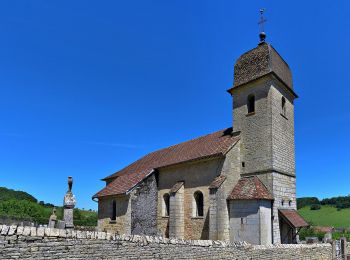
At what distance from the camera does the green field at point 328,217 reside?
58.8 metres

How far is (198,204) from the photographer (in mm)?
20969

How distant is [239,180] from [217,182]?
71.8 inches

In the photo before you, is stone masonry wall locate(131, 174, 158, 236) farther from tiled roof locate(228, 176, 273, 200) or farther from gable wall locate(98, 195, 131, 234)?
tiled roof locate(228, 176, 273, 200)

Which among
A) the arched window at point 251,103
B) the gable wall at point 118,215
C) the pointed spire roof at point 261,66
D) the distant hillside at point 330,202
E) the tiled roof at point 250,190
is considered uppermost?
the pointed spire roof at point 261,66

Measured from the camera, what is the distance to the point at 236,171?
19.8 meters

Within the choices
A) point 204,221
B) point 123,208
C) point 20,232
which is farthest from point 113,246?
point 123,208

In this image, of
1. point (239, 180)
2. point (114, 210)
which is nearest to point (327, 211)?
point (114, 210)

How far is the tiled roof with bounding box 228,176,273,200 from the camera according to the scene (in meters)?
17.6

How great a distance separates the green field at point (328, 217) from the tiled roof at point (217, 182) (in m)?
45.4

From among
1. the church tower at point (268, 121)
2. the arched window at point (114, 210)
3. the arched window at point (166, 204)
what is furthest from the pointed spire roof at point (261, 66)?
the arched window at point (114, 210)

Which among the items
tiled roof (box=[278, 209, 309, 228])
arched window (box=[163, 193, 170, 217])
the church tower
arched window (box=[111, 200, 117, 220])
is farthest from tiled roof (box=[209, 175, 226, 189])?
arched window (box=[111, 200, 117, 220])

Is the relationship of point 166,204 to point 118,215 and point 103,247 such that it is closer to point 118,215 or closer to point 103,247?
point 118,215

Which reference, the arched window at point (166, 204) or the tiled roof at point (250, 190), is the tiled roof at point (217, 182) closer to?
the tiled roof at point (250, 190)

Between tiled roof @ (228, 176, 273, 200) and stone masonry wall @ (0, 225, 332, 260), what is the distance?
207 inches
